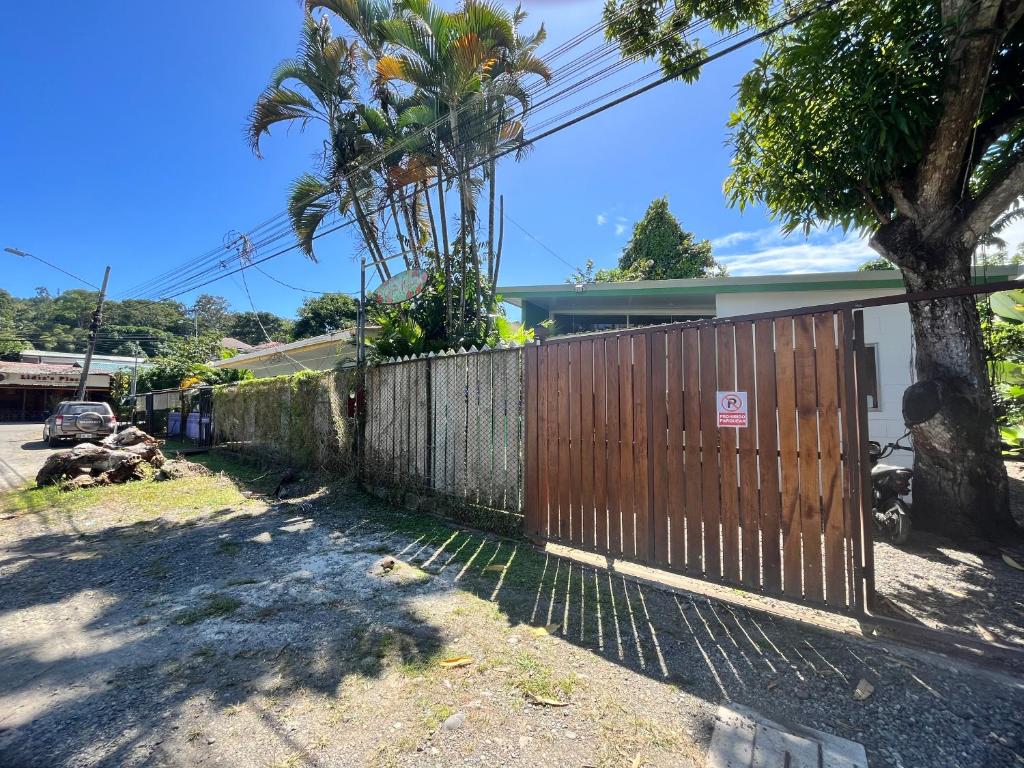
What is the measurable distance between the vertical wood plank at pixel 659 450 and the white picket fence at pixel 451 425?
1707 millimetres

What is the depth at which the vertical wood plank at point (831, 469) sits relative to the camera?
293cm

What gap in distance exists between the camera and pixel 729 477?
3332mm

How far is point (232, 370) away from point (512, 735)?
20.8 m

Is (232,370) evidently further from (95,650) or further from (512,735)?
(512,735)

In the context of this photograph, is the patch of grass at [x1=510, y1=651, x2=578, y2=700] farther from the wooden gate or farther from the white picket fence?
the white picket fence

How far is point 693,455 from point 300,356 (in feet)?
51.3

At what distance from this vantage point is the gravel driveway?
967 cm

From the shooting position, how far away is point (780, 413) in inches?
124

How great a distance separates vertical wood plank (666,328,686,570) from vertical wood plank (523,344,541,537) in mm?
1488

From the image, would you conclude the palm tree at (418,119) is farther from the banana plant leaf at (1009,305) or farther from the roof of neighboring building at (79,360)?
the roof of neighboring building at (79,360)

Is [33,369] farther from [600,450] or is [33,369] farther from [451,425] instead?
[600,450]

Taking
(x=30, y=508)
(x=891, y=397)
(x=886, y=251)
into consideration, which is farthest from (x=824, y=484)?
(x=30, y=508)

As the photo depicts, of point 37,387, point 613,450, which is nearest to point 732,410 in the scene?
point 613,450

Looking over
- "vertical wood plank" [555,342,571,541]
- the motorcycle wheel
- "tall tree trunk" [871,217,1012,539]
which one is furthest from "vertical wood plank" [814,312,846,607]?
"tall tree trunk" [871,217,1012,539]
